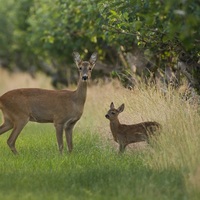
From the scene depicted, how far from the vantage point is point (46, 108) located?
15.6 metres

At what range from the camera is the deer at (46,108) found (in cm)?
1536

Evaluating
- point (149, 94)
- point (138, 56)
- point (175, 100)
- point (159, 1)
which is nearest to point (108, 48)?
point (138, 56)

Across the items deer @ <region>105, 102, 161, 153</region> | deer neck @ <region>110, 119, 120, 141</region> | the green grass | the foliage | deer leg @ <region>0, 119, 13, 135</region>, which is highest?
the foliage

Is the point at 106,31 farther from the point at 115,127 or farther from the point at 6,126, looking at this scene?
the point at 6,126

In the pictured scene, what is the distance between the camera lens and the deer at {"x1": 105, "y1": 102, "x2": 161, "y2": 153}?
14.4 metres

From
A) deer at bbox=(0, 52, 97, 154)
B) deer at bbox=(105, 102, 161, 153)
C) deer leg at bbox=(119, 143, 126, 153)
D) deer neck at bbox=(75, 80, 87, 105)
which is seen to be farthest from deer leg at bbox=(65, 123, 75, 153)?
deer leg at bbox=(119, 143, 126, 153)

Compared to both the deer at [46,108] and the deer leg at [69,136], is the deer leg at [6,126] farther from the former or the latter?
the deer leg at [69,136]

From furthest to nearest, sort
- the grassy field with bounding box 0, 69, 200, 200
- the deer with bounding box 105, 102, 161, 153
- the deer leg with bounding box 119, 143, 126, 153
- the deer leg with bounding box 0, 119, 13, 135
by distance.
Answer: the deer leg with bounding box 0, 119, 13, 135 < the deer leg with bounding box 119, 143, 126, 153 < the deer with bounding box 105, 102, 161, 153 < the grassy field with bounding box 0, 69, 200, 200

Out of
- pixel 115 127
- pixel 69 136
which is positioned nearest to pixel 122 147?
pixel 115 127

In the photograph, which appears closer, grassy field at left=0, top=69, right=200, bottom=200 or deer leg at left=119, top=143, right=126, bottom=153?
grassy field at left=0, top=69, right=200, bottom=200

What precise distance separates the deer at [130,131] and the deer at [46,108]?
652 millimetres

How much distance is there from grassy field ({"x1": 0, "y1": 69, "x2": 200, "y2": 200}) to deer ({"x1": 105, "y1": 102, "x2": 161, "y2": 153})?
0.19 meters

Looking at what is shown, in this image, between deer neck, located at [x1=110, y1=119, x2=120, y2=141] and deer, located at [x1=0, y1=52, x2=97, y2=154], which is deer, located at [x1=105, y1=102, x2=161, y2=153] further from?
deer, located at [x1=0, y1=52, x2=97, y2=154]

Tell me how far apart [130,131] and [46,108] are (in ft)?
5.67
